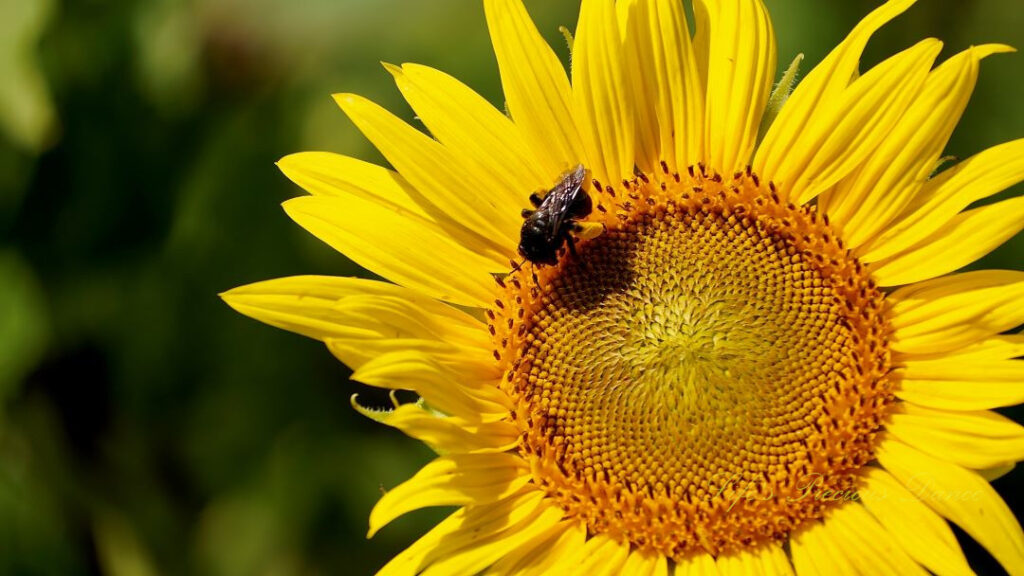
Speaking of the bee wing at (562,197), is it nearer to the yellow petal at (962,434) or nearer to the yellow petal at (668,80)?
the yellow petal at (668,80)

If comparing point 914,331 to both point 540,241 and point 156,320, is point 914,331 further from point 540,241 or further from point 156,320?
point 156,320

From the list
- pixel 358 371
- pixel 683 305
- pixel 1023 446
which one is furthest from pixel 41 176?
pixel 1023 446

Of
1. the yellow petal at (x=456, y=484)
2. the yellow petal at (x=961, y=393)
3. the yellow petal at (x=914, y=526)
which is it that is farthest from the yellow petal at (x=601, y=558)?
the yellow petal at (x=961, y=393)

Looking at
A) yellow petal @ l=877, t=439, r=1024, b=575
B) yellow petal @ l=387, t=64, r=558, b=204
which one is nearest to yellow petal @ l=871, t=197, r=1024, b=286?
yellow petal @ l=877, t=439, r=1024, b=575

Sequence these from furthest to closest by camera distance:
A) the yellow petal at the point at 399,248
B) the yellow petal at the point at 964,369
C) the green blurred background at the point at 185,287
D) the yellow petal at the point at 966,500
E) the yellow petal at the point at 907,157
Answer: the green blurred background at the point at 185,287 < the yellow petal at the point at 399,248 < the yellow petal at the point at 907,157 < the yellow petal at the point at 964,369 < the yellow petal at the point at 966,500

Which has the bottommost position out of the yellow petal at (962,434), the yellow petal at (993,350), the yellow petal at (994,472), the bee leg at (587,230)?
the yellow petal at (994,472)

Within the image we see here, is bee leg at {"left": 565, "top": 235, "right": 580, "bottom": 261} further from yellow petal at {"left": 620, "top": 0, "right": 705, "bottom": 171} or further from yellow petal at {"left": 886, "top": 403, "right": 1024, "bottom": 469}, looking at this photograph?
yellow petal at {"left": 886, "top": 403, "right": 1024, "bottom": 469}

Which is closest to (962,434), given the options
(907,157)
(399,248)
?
(907,157)
